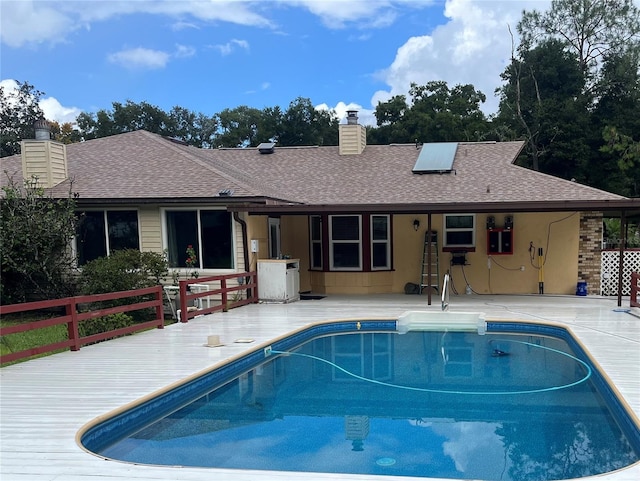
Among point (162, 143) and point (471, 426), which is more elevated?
point (162, 143)

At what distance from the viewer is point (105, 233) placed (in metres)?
11.6

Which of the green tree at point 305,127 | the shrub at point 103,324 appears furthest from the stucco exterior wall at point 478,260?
the green tree at point 305,127

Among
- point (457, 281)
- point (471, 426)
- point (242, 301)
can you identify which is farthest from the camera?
point (457, 281)

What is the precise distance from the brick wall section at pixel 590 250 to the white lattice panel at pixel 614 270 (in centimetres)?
12

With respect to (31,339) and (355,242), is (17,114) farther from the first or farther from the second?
(355,242)

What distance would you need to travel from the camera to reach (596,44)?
28281 mm

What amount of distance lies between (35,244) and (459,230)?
10.2 meters

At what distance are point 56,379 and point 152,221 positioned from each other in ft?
19.7

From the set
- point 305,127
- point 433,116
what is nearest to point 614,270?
point 433,116

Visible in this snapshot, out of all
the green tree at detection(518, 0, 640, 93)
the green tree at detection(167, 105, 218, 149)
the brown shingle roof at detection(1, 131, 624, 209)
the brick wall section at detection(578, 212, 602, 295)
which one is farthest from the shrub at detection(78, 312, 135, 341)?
the green tree at detection(167, 105, 218, 149)

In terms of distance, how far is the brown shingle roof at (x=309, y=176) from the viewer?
11625 mm

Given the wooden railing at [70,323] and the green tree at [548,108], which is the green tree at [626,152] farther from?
the wooden railing at [70,323]

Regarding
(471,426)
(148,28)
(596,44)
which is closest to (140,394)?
(471,426)

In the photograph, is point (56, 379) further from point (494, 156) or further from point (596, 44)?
point (596, 44)
